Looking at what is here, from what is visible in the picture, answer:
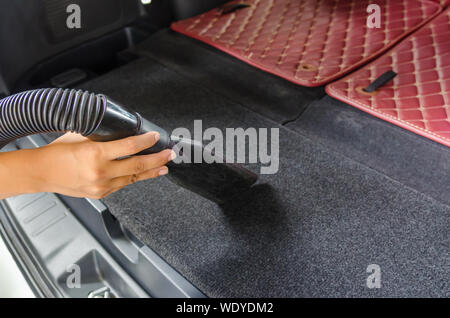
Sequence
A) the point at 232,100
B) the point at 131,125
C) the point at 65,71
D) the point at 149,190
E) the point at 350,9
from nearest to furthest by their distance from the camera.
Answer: the point at 131,125, the point at 149,190, the point at 232,100, the point at 65,71, the point at 350,9

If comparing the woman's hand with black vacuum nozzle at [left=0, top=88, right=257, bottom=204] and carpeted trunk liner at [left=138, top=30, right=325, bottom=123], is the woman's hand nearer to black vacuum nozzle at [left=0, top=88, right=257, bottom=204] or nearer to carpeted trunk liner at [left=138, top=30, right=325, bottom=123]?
black vacuum nozzle at [left=0, top=88, right=257, bottom=204]

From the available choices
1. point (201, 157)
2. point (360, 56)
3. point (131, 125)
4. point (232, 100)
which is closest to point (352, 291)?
point (201, 157)

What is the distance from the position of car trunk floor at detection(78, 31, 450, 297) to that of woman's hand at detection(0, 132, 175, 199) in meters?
0.21

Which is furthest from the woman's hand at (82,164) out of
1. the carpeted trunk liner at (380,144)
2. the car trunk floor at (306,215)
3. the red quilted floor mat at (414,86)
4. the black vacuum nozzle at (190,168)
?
the red quilted floor mat at (414,86)

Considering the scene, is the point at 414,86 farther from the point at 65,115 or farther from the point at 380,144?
the point at 65,115

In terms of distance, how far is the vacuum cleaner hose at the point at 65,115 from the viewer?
56 centimetres

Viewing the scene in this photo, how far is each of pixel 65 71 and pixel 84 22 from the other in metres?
0.17

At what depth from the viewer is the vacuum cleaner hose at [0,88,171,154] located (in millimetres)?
562

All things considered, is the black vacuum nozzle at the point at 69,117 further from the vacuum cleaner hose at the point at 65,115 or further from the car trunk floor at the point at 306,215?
the car trunk floor at the point at 306,215

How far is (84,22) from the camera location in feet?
4.02

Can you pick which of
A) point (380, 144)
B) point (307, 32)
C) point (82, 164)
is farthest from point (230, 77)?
point (82, 164)

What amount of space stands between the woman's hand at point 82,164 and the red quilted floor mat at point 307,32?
0.69m

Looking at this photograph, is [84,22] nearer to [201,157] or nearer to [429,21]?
[201,157]
